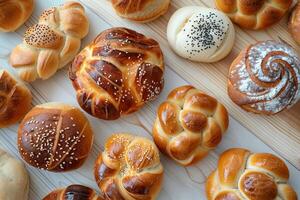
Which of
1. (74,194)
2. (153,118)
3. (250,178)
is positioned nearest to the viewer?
(250,178)

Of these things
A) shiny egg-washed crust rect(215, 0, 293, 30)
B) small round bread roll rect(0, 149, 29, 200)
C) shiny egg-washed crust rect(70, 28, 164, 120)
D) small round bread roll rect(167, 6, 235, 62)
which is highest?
shiny egg-washed crust rect(215, 0, 293, 30)

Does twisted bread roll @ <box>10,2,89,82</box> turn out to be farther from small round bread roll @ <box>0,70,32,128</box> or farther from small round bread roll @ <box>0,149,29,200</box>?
small round bread roll @ <box>0,149,29,200</box>

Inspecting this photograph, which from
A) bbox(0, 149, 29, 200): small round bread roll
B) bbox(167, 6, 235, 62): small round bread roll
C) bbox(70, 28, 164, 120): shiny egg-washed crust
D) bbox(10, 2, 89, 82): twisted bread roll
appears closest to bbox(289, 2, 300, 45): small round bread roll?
bbox(167, 6, 235, 62): small round bread roll

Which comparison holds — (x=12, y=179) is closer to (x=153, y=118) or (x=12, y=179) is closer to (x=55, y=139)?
(x=55, y=139)

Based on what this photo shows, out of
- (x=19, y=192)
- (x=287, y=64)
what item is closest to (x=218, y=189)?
(x=287, y=64)

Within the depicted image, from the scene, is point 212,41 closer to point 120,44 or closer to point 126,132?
point 120,44

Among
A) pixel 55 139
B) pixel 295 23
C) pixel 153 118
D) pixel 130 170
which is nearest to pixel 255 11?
pixel 295 23
